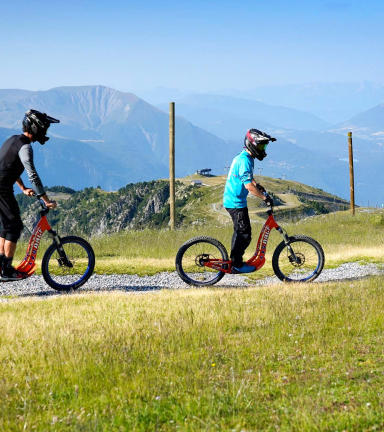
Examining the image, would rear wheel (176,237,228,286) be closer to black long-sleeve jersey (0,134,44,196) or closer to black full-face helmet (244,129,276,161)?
black full-face helmet (244,129,276,161)

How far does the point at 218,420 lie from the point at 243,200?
6.61 meters

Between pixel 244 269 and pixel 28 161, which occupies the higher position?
pixel 28 161

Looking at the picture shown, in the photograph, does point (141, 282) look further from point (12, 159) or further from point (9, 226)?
point (12, 159)

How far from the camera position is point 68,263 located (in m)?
10.6

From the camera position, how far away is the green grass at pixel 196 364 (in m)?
4.41

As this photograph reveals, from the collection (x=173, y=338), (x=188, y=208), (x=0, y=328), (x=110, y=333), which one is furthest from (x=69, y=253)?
(x=188, y=208)

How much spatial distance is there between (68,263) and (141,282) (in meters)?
3.01

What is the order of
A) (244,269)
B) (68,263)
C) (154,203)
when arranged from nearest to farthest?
(68,263)
(244,269)
(154,203)

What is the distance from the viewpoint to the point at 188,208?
13862 cm

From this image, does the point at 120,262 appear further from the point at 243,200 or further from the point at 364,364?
the point at 364,364

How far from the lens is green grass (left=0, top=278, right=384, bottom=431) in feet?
14.5

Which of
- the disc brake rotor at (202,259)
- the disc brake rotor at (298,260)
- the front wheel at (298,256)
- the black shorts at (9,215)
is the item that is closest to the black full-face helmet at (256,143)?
the front wheel at (298,256)

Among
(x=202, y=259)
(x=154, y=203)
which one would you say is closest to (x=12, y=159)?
(x=202, y=259)

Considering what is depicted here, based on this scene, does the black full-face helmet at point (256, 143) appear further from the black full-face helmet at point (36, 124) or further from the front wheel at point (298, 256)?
the black full-face helmet at point (36, 124)
